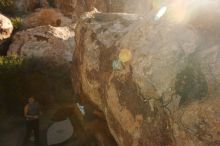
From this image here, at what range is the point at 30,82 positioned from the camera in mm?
13953

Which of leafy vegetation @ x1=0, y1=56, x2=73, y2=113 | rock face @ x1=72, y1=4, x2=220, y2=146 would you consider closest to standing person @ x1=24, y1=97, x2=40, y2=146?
leafy vegetation @ x1=0, y1=56, x2=73, y2=113

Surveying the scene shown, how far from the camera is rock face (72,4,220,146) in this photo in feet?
18.9

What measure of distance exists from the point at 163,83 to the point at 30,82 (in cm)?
856

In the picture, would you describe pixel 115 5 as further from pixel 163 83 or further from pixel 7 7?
pixel 163 83

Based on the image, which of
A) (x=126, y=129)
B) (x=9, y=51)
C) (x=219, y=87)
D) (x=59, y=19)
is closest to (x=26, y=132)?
(x=9, y=51)

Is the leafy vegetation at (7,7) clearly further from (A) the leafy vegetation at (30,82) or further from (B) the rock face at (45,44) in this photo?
(A) the leafy vegetation at (30,82)

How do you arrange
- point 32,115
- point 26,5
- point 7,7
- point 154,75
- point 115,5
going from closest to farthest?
point 154,75 → point 32,115 → point 115,5 → point 7,7 → point 26,5

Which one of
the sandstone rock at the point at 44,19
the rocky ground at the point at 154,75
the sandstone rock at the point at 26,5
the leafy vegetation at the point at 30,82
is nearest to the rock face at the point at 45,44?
the leafy vegetation at the point at 30,82

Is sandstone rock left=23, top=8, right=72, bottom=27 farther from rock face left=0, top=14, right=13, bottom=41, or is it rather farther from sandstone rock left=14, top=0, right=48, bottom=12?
sandstone rock left=14, top=0, right=48, bottom=12

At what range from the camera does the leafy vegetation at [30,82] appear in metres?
13.4

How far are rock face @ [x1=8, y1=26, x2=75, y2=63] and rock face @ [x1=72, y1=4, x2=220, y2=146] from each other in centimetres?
671

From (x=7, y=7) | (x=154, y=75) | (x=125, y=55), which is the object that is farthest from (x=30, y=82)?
(x=7, y=7)

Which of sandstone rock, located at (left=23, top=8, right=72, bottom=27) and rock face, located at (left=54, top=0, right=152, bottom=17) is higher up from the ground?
rock face, located at (left=54, top=0, right=152, bottom=17)

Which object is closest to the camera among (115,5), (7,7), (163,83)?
(163,83)
